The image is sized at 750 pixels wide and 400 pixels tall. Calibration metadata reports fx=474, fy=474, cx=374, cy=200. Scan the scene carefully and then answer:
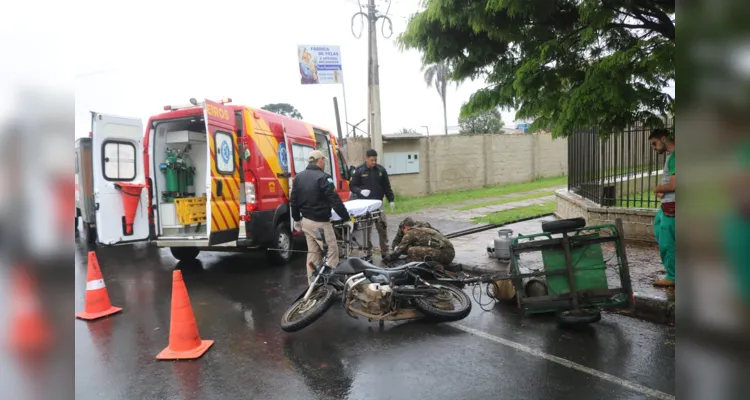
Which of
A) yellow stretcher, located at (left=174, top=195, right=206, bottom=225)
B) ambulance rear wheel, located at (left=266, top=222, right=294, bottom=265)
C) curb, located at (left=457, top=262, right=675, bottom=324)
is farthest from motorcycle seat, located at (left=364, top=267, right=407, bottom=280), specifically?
yellow stretcher, located at (left=174, top=195, right=206, bottom=225)

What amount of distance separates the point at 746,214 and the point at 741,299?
147 mm

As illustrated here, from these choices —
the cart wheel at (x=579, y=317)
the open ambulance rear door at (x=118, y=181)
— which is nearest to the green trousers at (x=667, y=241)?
the cart wheel at (x=579, y=317)

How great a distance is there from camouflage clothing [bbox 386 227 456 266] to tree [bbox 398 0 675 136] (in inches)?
71.5

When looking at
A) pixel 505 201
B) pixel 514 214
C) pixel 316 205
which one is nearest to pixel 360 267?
pixel 316 205

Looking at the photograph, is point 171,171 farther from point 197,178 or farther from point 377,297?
point 377,297

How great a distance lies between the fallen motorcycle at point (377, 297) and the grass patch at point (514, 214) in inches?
247

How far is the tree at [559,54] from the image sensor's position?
13.4 feet

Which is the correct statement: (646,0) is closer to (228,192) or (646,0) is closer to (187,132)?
(228,192)

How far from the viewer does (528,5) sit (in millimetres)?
4312

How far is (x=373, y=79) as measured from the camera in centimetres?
1256

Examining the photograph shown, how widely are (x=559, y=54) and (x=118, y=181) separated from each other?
23.0ft

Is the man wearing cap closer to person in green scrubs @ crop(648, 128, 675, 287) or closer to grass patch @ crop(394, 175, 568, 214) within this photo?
person in green scrubs @ crop(648, 128, 675, 287)

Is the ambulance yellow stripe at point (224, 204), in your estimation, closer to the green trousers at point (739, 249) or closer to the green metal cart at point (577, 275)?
the green metal cart at point (577, 275)

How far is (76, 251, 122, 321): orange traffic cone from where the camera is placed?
17.7ft
